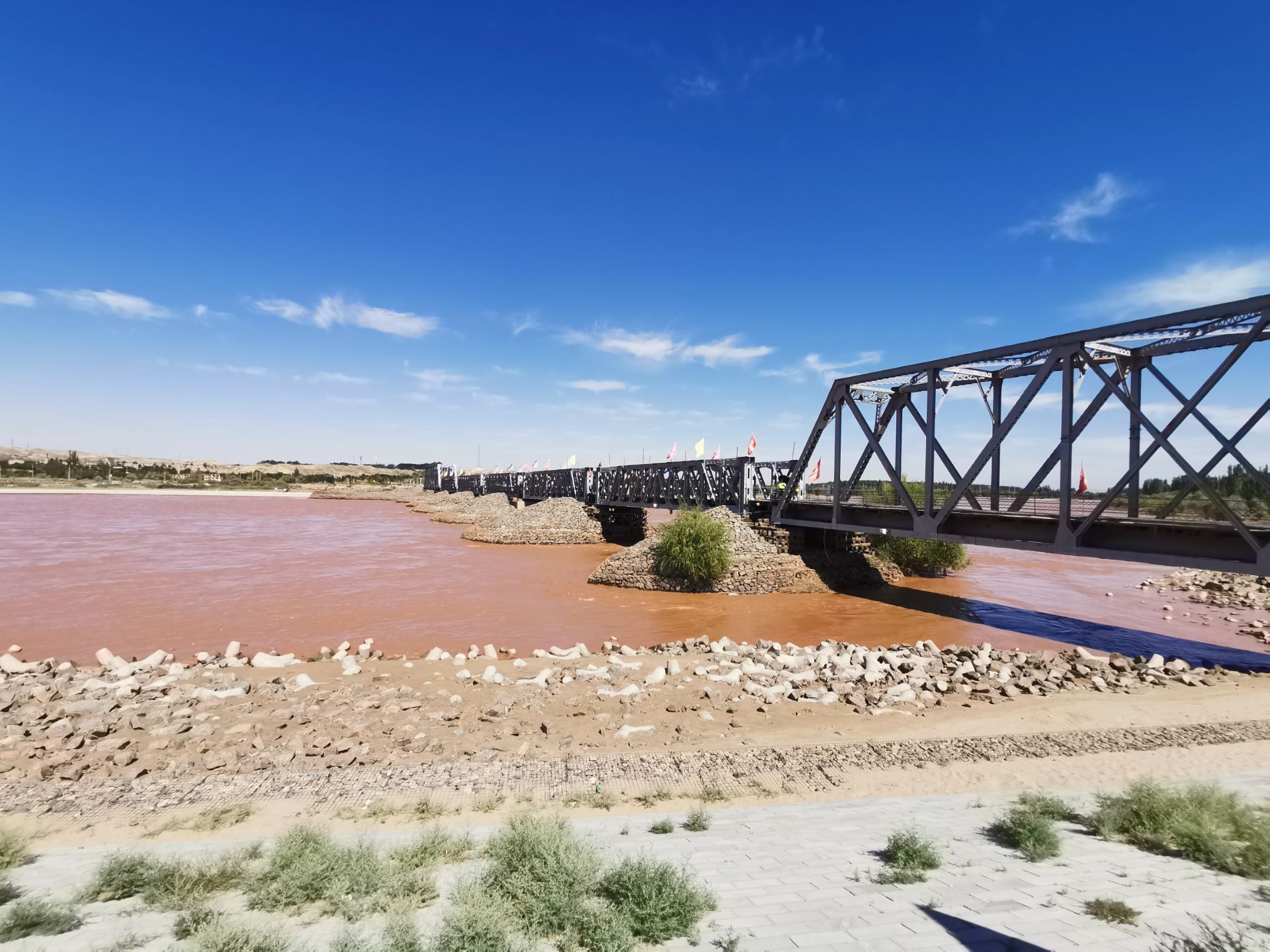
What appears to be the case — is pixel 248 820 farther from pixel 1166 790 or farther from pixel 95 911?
pixel 1166 790

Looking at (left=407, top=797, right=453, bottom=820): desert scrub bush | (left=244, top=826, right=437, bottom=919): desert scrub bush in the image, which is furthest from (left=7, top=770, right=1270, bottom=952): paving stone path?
(left=407, top=797, right=453, bottom=820): desert scrub bush

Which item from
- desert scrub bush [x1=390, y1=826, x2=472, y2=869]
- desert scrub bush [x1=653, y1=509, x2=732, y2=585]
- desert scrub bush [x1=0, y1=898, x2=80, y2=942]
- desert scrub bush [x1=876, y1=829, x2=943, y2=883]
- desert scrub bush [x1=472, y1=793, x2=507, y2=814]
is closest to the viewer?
desert scrub bush [x1=0, y1=898, x2=80, y2=942]

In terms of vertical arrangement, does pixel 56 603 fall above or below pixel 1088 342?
below

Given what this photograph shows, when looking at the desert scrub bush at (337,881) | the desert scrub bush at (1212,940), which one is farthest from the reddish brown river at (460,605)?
the desert scrub bush at (1212,940)

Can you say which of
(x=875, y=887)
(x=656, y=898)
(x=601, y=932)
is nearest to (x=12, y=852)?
(x=601, y=932)

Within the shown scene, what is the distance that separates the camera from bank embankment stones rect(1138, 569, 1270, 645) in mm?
20203

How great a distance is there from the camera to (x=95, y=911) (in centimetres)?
492

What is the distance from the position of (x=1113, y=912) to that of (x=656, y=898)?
11.4 ft

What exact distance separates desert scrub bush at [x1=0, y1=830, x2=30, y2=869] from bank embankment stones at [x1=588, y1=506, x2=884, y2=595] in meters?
21.3

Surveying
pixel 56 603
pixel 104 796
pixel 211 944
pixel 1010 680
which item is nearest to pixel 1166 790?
pixel 1010 680

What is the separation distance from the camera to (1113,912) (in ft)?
15.7

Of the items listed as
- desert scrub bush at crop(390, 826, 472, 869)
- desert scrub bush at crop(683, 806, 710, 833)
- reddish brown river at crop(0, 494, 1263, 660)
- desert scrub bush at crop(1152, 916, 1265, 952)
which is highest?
desert scrub bush at crop(1152, 916, 1265, 952)

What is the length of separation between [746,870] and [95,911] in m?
5.34

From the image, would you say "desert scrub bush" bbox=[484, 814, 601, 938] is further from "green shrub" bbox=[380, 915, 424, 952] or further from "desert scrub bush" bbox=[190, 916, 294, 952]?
"desert scrub bush" bbox=[190, 916, 294, 952]
